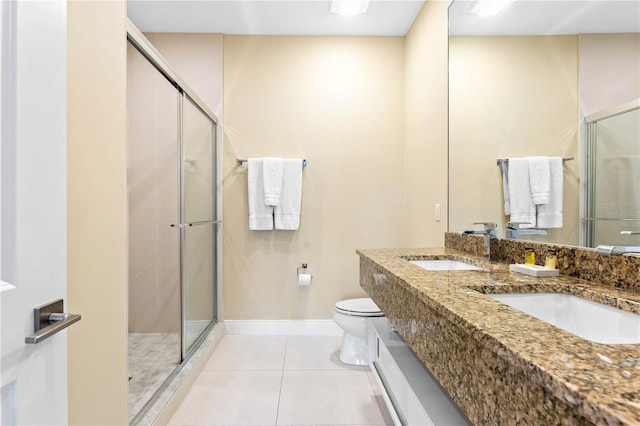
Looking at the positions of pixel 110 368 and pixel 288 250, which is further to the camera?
pixel 288 250

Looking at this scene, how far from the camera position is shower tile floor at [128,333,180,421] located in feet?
5.44

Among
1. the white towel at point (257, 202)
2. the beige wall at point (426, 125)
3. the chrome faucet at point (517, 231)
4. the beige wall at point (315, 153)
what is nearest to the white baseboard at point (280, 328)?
the beige wall at point (315, 153)

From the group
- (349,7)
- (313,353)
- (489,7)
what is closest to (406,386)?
(313,353)

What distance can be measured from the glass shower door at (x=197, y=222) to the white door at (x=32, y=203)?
1.46 meters

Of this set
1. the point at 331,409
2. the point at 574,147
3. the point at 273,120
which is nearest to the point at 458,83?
the point at 574,147

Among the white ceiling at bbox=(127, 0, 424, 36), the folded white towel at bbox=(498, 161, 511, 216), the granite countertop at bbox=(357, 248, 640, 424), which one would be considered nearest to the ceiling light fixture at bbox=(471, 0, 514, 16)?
the folded white towel at bbox=(498, 161, 511, 216)

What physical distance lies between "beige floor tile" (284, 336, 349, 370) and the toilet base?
0.05m

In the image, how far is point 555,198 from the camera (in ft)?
3.84

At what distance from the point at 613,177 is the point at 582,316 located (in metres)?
0.40

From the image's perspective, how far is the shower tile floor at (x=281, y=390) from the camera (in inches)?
66.7

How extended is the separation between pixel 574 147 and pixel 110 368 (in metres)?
1.73

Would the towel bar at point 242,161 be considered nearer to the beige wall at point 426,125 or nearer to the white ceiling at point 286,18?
the beige wall at point 426,125

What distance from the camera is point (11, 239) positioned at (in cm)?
58

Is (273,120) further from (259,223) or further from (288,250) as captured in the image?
(288,250)
